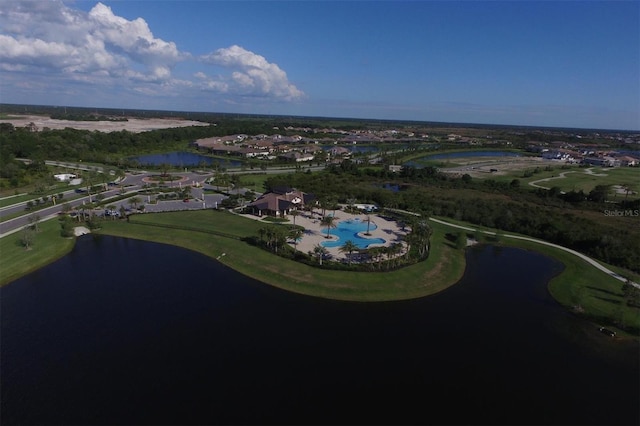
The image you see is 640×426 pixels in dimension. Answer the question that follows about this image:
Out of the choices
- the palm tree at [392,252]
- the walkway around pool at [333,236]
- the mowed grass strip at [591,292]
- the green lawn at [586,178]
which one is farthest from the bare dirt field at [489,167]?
the palm tree at [392,252]

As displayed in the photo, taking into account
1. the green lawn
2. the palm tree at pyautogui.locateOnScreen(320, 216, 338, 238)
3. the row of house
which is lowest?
the palm tree at pyautogui.locateOnScreen(320, 216, 338, 238)

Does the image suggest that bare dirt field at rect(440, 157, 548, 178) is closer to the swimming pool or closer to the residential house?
the residential house

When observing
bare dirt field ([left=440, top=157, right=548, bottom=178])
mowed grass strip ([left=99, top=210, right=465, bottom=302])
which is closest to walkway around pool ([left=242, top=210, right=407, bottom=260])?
mowed grass strip ([left=99, top=210, right=465, bottom=302])

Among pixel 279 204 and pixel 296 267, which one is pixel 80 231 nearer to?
pixel 279 204

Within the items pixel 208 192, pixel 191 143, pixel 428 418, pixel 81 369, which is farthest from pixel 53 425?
pixel 191 143

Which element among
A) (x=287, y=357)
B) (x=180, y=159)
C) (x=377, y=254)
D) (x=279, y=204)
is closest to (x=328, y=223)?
(x=279, y=204)

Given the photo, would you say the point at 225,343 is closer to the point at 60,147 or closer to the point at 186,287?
the point at 186,287
